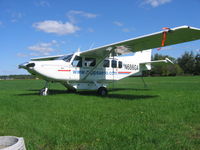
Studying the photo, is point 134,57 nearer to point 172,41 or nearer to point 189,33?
point 172,41

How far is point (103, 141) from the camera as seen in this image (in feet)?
11.5

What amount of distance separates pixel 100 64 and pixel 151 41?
160 inches

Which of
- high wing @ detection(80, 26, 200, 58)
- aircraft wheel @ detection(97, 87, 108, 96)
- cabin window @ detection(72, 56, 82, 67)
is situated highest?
high wing @ detection(80, 26, 200, 58)

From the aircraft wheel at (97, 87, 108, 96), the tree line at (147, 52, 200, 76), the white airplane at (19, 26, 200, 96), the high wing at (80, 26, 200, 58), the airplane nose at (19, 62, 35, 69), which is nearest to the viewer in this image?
the high wing at (80, 26, 200, 58)

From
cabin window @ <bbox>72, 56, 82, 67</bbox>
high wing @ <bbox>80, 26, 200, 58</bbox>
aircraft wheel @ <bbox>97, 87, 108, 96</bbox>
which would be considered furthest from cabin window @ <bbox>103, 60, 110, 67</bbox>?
aircraft wheel @ <bbox>97, 87, 108, 96</bbox>

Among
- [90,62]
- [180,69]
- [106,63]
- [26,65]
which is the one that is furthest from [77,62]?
[180,69]

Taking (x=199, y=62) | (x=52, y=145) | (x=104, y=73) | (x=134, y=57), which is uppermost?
(x=199, y=62)

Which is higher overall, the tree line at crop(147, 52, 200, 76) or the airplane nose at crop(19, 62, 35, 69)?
the tree line at crop(147, 52, 200, 76)

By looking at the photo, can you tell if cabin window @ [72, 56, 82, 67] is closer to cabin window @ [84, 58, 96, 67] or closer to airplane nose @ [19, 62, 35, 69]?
cabin window @ [84, 58, 96, 67]

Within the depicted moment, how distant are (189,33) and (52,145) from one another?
7501mm

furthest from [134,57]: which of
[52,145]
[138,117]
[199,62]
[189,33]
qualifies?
[199,62]

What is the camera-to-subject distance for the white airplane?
30.5ft

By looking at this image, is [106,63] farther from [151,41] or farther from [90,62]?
[151,41]

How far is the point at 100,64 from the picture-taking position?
13.2 meters
